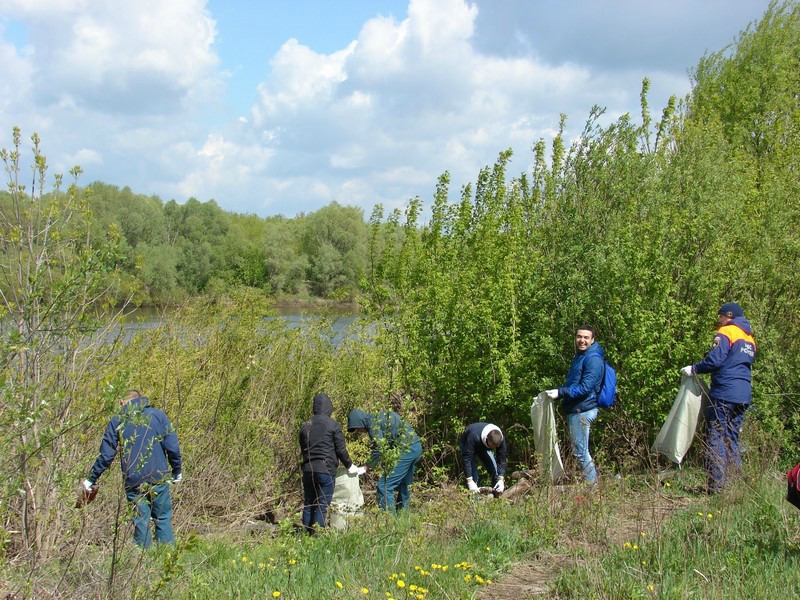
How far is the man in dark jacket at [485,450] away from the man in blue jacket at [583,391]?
2.56 ft

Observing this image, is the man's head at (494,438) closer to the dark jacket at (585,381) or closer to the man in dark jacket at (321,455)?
the dark jacket at (585,381)

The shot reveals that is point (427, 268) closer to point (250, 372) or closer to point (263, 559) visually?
point (250, 372)

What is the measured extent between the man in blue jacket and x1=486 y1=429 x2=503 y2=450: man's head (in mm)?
729

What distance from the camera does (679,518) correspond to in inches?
217

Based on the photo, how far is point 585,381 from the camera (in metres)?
7.53

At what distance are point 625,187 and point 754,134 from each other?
33.3 feet

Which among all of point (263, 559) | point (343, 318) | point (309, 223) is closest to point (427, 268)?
point (343, 318)

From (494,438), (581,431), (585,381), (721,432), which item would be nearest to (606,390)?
(585,381)

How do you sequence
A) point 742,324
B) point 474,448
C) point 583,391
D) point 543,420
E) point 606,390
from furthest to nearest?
point 474,448
point 543,420
point 606,390
point 583,391
point 742,324

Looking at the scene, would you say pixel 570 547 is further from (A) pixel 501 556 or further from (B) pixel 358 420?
(B) pixel 358 420

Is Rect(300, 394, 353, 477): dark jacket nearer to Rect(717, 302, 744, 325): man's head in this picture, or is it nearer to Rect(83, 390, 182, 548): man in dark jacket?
Rect(83, 390, 182, 548): man in dark jacket

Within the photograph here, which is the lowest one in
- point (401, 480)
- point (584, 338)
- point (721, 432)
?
point (401, 480)

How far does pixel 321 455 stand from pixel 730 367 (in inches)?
156

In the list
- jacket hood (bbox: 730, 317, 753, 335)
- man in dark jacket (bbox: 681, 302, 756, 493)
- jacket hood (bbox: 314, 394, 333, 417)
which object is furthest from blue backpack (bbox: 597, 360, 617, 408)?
jacket hood (bbox: 314, 394, 333, 417)
